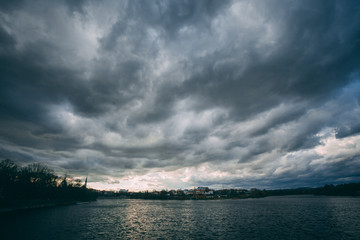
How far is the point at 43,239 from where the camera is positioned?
44.8 metres

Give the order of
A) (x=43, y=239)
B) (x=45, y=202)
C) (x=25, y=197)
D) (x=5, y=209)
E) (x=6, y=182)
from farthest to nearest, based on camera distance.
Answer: (x=45, y=202) < (x=25, y=197) < (x=6, y=182) < (x=5, y=209) < (x=43, y=239)

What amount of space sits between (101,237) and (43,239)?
13.5m

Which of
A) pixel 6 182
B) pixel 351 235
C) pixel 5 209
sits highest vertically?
pixel 6 182

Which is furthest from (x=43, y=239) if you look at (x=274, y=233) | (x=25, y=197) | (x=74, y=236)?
(x=25, y=197)

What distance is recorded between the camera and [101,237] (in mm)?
47375

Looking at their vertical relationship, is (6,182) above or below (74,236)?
above

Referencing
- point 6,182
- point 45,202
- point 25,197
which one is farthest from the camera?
point 45,202

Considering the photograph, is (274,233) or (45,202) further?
(45,202)

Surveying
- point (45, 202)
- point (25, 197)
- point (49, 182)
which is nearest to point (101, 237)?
point (25, 197)

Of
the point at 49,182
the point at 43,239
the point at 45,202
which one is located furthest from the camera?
the point at 49,182

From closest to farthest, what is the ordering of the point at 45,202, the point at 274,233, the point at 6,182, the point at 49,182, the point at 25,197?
the point at 274,233, the point at 6,182, the point at 25,197, the point at 45,202, the point at 49,182

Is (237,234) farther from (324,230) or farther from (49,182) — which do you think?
(49,182)

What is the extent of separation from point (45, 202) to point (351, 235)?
7001 inches

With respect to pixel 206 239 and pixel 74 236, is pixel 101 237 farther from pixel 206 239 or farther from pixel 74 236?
pixel 206 239
